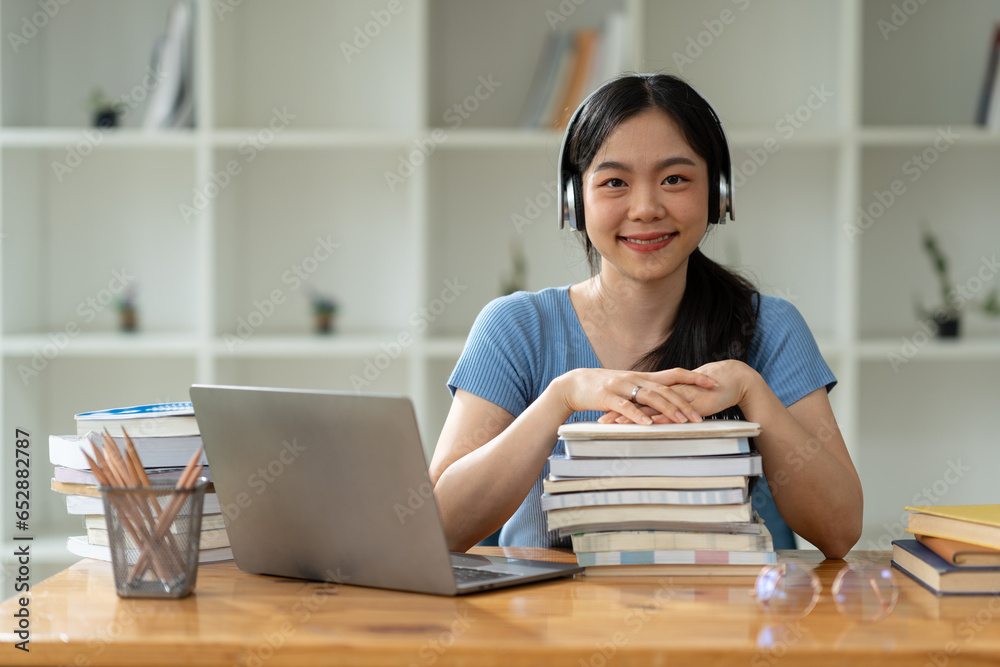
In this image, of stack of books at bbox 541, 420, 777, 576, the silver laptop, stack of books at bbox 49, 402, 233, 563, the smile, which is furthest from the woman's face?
stack of books at bbox 49, 402, 233, 563

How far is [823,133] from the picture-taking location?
2451mm

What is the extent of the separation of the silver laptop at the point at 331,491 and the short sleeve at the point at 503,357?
52 centimetres

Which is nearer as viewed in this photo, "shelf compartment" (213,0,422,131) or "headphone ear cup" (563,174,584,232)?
"headphone ear cup" (563,174,584,232)

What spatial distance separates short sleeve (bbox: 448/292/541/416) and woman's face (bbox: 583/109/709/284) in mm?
220

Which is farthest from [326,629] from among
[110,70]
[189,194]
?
[110,70]

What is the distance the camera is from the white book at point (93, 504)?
3.53ft

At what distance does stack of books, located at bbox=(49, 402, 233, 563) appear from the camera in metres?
1.08

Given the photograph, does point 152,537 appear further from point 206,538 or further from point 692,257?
point 692,257

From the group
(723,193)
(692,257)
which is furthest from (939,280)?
(723,193)

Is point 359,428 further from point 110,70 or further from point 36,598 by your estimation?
point 110,70

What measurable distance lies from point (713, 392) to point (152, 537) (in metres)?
0.67

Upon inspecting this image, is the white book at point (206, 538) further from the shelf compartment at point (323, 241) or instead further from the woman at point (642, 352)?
the shelf compartment at point (323, 241)

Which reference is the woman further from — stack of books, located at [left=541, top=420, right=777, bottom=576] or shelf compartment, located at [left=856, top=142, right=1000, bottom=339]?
shelf compartment, located at [left=856, top=142, right=1000, bottom=339]

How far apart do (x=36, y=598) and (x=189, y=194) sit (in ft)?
6.81
